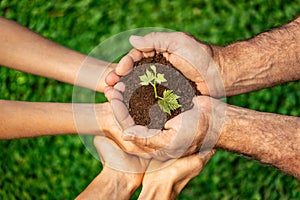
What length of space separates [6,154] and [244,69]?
1.85m

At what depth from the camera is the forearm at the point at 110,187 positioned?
383 cm

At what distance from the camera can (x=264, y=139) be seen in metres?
3.71

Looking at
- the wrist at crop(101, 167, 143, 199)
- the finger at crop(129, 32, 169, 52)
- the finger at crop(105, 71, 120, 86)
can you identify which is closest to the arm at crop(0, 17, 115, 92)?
the finger at crop(105, 71, 120, 86)

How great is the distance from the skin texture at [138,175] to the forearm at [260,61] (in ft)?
1.54

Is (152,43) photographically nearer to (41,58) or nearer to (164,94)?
(164,94)

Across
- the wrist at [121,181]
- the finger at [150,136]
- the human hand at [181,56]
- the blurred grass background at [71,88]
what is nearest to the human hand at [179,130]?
the finger at [150,136]

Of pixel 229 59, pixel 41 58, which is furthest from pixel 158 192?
pixel 41 58

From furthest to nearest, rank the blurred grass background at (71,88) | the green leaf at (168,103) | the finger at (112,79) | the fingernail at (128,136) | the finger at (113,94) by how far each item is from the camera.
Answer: the blurred grass background at (71,88)
the finger at (112,79)
the finger at (113,94)
the green leaf at (168,103)
the fingernail at (128,136)

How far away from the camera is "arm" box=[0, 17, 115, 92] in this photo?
13.3 ft

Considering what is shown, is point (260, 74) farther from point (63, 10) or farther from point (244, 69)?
point (63, 10)

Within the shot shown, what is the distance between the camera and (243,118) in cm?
375

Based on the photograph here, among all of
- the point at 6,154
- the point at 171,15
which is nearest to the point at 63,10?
the point at 171,15

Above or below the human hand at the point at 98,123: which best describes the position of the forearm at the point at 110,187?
below

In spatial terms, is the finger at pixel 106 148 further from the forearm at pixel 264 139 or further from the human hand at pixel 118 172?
the forearm at pixel 264 139
